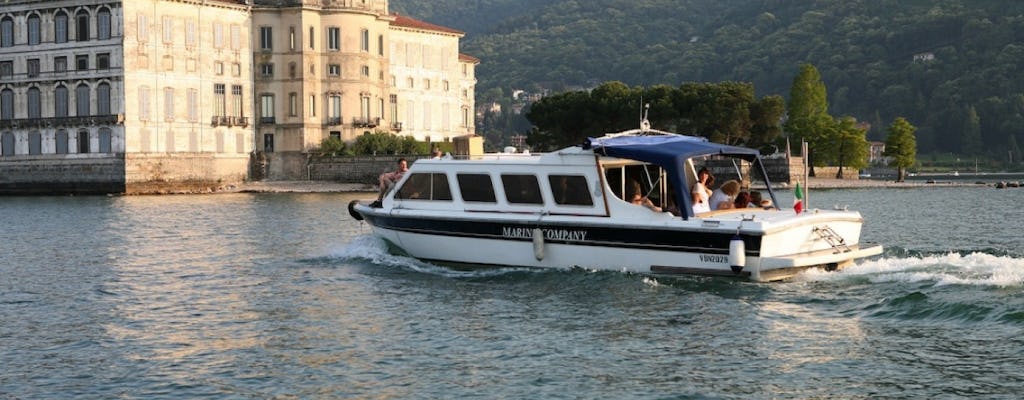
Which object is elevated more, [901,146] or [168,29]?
[168,29]

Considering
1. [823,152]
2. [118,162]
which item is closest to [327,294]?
[118,162]

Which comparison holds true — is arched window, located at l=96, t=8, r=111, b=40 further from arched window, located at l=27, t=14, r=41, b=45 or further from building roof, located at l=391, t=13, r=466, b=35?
building roof, located at l=391, t=13, r=466, b=35

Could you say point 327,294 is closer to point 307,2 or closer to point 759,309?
point 759,309

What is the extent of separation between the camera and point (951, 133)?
188 metres

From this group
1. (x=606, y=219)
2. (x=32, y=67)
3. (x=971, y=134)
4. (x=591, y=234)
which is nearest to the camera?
(x=606, y=219)

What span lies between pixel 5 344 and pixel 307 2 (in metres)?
84.3

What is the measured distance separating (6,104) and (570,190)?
81.2 meters

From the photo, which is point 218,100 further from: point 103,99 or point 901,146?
point 901,146

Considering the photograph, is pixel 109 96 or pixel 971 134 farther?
pixel 971 134

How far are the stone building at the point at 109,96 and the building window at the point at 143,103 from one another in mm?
67

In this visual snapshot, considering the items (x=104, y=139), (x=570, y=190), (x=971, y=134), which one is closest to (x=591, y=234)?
(x=570, y=190)

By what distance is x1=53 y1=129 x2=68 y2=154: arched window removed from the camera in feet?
323

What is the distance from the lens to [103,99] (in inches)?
3848

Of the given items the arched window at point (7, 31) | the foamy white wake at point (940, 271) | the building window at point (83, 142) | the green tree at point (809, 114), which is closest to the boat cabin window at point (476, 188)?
the foamy white wake at point (940, 271)
